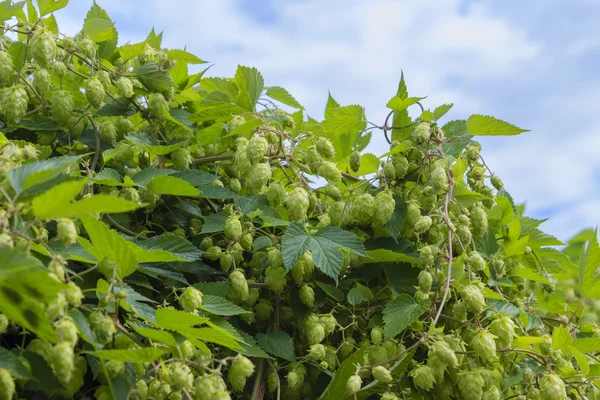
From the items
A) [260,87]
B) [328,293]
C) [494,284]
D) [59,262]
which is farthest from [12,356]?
[494,284]

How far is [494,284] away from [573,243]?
1791mm

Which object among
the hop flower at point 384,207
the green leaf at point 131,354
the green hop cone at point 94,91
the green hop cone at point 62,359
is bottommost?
the green hop cone at point 62,359

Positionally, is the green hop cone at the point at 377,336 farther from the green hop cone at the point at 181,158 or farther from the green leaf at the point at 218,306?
the green hop cone at the point at 181,158

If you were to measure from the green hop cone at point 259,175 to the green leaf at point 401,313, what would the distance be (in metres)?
0.46

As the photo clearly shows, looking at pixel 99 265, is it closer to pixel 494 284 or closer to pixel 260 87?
pixel 260 87

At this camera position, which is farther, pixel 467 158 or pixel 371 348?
pixel 467 158

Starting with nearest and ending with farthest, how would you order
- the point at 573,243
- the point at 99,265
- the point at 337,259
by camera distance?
the point at 99,265 → the point at 337,259 → the point at 573,243

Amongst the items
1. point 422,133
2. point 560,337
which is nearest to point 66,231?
point 422,133

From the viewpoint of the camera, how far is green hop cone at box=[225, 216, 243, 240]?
1.71 meters

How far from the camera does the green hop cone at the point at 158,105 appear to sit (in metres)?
1.98

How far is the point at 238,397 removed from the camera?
5.71 feet

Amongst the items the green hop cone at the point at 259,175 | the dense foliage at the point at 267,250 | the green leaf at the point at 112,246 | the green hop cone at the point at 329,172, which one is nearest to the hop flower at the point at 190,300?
the dense foliage at the point at 267,250

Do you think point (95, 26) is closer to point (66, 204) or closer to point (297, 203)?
point (297, 203)

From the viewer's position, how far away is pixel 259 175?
1.72 metres
